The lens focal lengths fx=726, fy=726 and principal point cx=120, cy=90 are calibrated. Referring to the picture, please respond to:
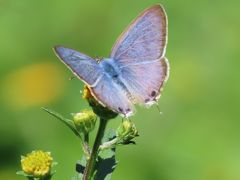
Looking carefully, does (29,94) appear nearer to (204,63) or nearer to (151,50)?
(204,63)

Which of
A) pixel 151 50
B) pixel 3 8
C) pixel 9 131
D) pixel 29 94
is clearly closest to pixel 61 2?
pixel 3 8

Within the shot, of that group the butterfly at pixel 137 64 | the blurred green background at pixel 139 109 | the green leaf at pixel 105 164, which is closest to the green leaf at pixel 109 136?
the green leaf at pixel 105 164

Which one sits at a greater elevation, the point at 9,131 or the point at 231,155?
the point at 9,131

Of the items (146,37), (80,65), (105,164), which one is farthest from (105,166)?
(146,37)

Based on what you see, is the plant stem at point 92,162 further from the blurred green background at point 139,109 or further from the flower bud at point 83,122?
the blurred green background at point 139,109

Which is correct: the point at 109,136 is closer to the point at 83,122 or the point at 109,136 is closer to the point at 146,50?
the point at 83,122

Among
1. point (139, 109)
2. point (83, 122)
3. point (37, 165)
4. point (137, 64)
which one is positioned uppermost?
point (137, 64)

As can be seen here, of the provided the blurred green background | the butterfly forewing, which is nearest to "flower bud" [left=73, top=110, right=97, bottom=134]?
the butterfly forewing
